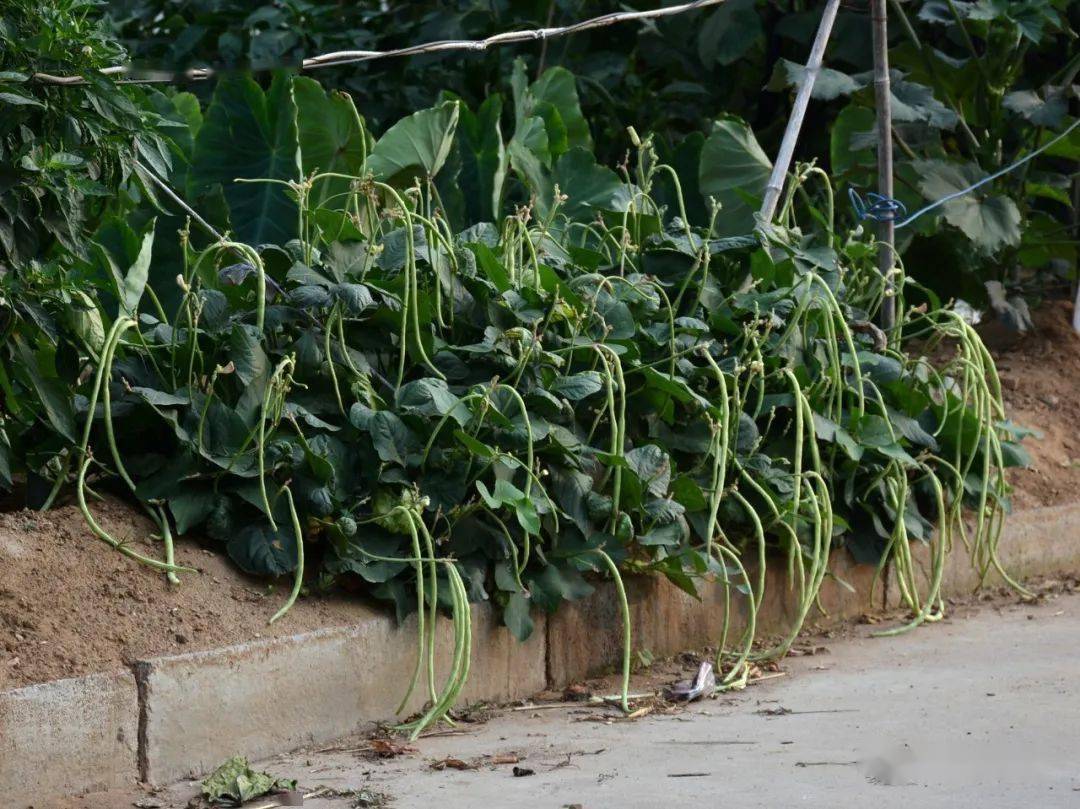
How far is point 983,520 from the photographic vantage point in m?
4.15

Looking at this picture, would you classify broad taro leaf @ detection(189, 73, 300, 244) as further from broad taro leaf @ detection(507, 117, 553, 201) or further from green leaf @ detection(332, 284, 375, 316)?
green leaf @ detection(332, 284, 375, 316)

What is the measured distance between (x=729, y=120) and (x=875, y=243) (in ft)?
2.04

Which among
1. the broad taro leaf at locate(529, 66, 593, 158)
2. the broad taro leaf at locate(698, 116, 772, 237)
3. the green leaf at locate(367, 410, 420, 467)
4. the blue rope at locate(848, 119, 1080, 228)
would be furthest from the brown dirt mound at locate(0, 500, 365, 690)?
the broad taro leaf at locate(529, 66, 593, 158)

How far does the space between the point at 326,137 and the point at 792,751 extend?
2307 millimetres

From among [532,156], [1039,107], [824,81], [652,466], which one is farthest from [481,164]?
[1039,107]

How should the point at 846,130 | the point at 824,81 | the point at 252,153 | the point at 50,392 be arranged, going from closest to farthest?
the point at 50,392
the point at 252,153
the point at 824,81
the point at 846,130

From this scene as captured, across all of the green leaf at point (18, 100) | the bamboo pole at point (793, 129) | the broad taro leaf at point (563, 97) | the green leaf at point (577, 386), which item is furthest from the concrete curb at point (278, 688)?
the broad taro leaf at point (563, 97)

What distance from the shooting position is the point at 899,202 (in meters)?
4.57

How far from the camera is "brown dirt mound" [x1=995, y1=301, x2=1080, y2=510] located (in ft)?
15.5

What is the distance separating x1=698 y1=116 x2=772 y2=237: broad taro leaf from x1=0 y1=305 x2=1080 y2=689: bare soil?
2.13m

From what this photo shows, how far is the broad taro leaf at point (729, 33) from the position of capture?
5695 mm

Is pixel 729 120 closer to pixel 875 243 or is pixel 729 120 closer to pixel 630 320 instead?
pixel 875 243

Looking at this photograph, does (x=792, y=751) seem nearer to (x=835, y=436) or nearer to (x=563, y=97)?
(x=835, y=436)

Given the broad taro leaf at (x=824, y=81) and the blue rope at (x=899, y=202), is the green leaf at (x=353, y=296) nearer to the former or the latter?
Result: the blue rope at (x=899, y=202)
